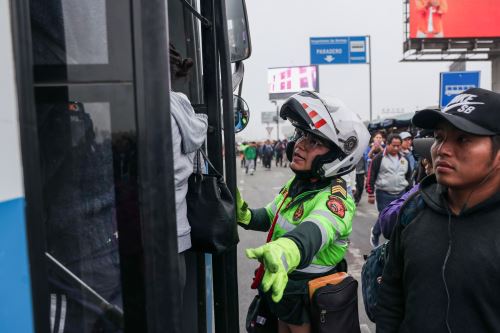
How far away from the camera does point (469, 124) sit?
139 cm

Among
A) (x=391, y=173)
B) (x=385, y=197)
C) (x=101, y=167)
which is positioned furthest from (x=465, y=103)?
(x=385, y=197)

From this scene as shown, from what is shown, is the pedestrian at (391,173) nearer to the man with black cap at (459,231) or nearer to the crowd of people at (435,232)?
the crowd of people at (435,232)

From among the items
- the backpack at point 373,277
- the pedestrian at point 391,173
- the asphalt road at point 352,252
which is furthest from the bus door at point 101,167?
the pedestrian at point 391,173

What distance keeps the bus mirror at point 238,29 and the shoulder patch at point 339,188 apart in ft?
2.44

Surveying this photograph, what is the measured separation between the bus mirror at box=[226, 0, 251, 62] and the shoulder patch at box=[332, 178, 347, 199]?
74cm

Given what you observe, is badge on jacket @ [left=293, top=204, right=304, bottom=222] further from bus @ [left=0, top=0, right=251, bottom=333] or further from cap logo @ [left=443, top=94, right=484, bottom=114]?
bus @ [left=0, top=0, right=251, bottom=333]

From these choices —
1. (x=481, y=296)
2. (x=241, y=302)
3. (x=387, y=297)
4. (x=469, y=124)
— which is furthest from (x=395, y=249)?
(x=241, y=302)

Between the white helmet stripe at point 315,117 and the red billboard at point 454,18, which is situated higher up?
the red billboard at point 454,18

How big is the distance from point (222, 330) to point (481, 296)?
92 cm

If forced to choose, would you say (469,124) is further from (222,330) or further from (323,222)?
(222,330)

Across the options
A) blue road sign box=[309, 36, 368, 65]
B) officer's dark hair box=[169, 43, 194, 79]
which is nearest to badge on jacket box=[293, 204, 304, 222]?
officer's dark hair box=[169, 43, 194, 79]

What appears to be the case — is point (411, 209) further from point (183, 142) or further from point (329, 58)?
point (329, 58)

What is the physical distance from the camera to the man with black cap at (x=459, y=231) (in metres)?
1.34

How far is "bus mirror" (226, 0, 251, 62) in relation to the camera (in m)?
1.74
